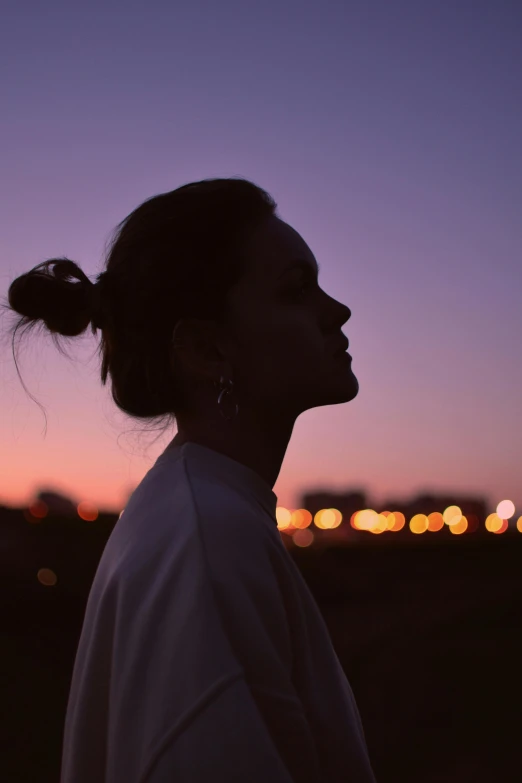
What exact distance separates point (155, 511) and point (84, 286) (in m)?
0.91

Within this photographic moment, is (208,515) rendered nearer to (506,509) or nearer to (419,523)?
(506,509)

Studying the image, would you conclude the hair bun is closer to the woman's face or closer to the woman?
the woman

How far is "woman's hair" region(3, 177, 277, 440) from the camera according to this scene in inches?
82.0

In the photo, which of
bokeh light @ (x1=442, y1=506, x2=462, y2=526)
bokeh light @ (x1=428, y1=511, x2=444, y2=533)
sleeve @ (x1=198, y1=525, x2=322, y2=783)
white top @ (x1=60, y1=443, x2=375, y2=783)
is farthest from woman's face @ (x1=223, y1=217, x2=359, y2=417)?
bokeh light @ (x1=428, y1=511, x2=444, y2=533)

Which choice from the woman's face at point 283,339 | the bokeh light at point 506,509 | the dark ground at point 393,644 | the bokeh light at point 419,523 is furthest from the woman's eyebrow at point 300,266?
the bokeh light at point 419,523

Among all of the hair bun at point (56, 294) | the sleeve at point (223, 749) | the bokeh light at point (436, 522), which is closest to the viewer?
the sleeve at point (223, 749)

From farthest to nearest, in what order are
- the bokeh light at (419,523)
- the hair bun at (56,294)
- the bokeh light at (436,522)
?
1. the bokeh light at (436,522)
2. the bokeh light at (419,523)
3. the hair bun at (56,294)

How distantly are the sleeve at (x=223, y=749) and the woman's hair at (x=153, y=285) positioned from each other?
3.15ft

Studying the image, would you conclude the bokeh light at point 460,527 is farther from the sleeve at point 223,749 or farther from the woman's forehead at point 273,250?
the sleeve at point 223,749

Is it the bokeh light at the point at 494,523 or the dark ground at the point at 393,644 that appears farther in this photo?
the bokeh light at the point at 494,523

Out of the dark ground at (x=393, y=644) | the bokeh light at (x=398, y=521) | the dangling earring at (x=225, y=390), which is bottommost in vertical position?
the bokeh light at (x=398, y=521)

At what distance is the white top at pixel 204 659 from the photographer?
4.26 ft

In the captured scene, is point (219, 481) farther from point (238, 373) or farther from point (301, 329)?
point (301, 329)

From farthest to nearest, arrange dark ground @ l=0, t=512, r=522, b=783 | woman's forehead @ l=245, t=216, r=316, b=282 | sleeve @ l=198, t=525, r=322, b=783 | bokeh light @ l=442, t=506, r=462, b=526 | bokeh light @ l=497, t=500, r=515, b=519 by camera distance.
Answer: bokeh light @ l=442, t=506, r=462, b=526 < bokeh light @ l=497, t=500, r=515, b=519 < dark ground @ l=0, t=512, r=522, b=783 < woman's forehead @ l=245, t=216, r=316, b=282 < sleeve @ l=198, t=525, r=322, b=783
